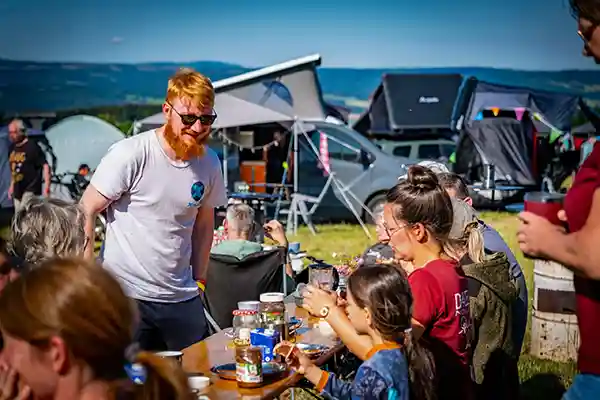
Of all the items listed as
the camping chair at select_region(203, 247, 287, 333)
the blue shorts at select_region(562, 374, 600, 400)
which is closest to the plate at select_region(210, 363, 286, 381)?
the blue shorts at select_region(562, 374, 600, 400)

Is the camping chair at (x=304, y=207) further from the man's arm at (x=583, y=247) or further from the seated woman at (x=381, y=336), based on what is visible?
the man's arm at (x=583, y=247)

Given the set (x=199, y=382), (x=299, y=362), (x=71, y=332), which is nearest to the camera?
(x=71, y=332)

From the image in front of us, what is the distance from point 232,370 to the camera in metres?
2.74

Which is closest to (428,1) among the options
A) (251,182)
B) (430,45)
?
(430,45)

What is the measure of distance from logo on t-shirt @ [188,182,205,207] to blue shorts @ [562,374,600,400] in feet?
5.48

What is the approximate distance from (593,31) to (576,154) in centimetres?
1408

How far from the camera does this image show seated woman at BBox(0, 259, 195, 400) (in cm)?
159

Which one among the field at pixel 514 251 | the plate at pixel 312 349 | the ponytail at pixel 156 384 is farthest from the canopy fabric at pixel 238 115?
the ponytail at pixel 156 384

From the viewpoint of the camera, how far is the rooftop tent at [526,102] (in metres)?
17.1

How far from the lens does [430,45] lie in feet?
73.4

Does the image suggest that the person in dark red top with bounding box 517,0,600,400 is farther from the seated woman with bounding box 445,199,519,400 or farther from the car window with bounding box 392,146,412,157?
the car window with bounding box 392,146,412,157

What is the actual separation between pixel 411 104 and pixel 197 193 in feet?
48.1

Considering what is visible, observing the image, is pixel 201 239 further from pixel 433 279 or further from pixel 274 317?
pixel 433 279

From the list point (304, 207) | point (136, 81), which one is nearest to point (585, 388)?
point (304, 207)
